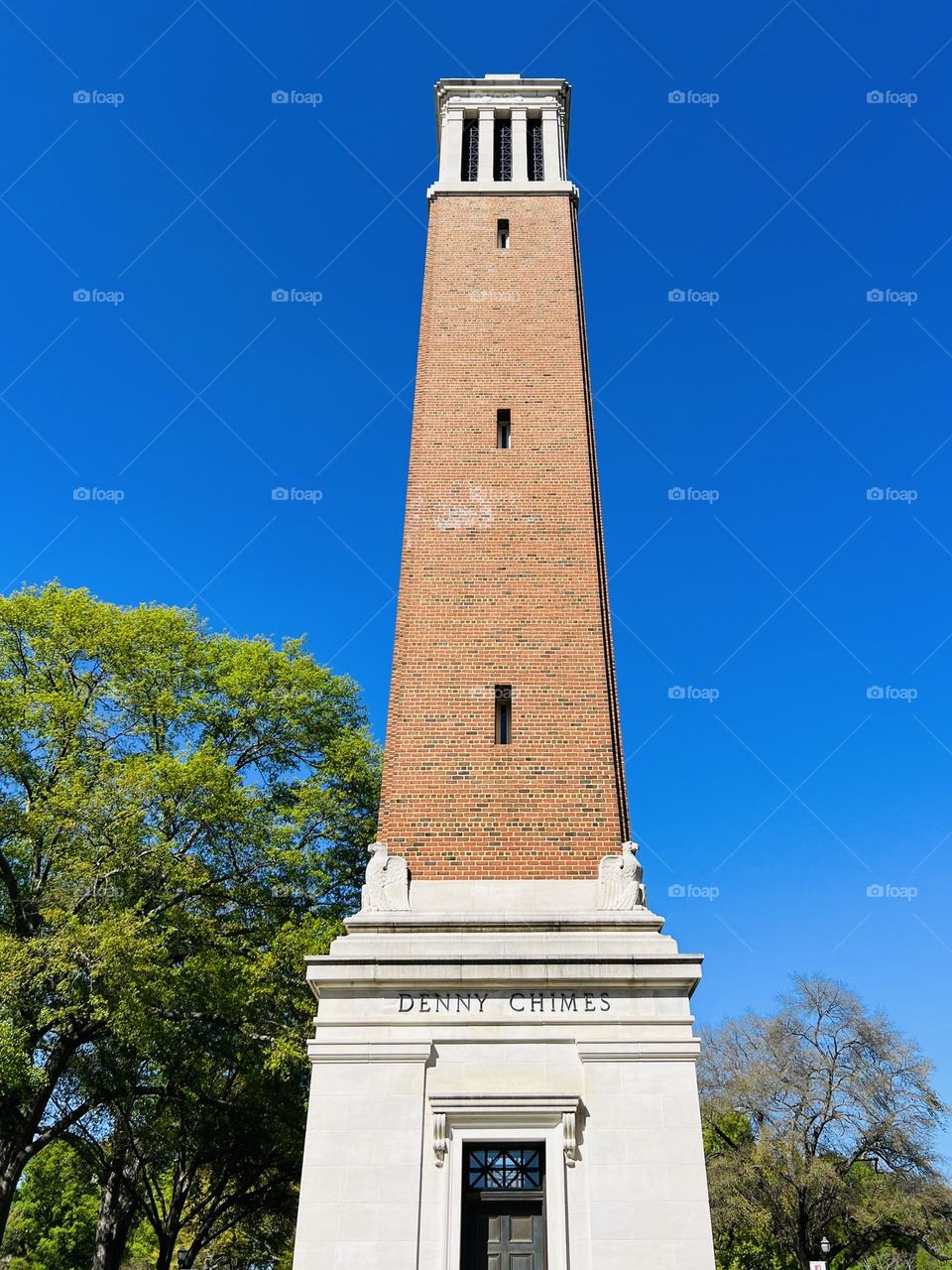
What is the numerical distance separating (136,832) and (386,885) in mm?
8866

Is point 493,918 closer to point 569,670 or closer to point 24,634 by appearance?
point 569,670

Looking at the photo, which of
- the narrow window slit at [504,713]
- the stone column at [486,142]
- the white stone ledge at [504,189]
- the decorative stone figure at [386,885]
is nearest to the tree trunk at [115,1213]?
the decorative stone figure at [386,885]

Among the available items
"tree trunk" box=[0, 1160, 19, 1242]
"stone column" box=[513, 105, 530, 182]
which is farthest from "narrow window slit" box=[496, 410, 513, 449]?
"tree trunk" box=[0, 1160, 19, 1242]

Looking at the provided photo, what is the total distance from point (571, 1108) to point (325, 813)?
46.1 feet

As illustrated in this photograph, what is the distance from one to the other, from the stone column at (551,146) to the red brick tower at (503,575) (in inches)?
31.7

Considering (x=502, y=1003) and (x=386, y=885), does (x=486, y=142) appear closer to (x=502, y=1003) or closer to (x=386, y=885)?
(x=386, y=885)

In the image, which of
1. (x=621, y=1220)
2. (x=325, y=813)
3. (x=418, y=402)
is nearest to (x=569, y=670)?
(x=418, y=402)

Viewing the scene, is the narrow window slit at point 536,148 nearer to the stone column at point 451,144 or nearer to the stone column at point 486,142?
the stone column at point 486,142

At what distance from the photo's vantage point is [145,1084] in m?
23.9

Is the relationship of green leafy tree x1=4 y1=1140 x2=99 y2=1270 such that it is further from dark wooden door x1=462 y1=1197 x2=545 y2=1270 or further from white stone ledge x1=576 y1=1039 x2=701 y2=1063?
white stone ledge x1=576 y1=1039 x2=701 y2=1063

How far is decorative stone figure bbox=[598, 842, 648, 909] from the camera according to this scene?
545 inches

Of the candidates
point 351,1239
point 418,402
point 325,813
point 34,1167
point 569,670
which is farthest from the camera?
point 34,1167

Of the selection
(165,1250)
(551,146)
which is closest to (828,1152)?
(165,1250)

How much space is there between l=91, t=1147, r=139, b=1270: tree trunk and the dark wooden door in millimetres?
16670
